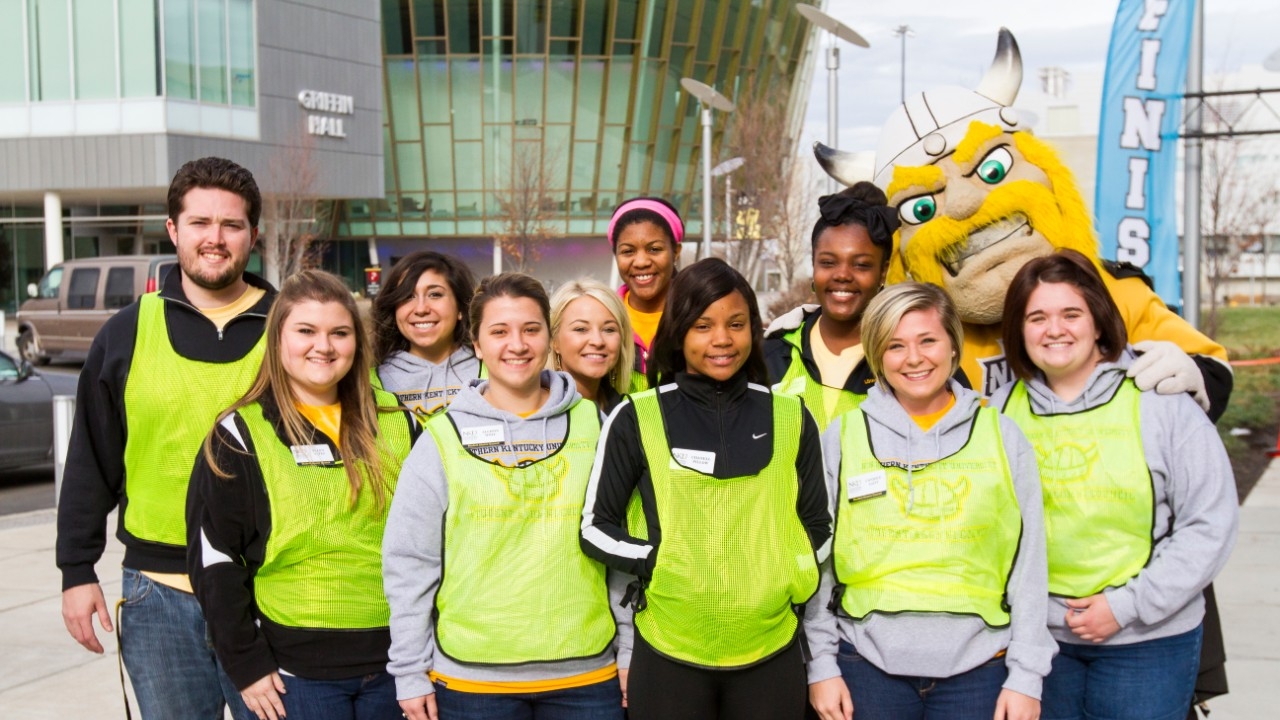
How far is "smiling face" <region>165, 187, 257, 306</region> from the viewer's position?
3.21 metres

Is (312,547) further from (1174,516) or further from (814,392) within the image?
(1174,516)

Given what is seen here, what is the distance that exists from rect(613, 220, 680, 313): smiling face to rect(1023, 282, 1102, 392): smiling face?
1.56 meters

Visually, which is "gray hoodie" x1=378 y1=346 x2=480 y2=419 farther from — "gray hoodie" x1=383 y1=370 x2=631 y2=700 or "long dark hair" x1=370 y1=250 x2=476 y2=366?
"gray hoodie" x1=383 y1=370 x2=631 y2=700

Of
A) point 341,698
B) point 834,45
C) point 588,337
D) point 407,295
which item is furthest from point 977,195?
point 834,45

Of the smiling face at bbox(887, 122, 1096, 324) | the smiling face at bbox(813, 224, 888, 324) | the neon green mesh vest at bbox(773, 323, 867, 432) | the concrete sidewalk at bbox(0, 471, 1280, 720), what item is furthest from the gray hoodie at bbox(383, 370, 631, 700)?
the concrete sidewalk at bbox(0, 471, 1280, 720)

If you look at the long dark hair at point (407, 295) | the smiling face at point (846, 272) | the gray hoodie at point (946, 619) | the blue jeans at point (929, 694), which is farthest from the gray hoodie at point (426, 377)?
the blue jeans at point (929, 694)

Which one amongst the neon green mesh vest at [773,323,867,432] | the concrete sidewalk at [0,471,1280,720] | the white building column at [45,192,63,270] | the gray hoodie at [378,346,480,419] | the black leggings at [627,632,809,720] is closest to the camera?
the black leggings at [627,632,809,720]

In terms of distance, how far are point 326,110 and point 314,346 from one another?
33757 mm

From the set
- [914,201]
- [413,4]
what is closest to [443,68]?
[413,4]

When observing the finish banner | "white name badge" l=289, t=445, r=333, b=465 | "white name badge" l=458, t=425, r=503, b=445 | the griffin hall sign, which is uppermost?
the griffin hall sign

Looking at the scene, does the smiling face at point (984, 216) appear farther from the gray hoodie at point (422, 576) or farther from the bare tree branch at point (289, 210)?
the bare tree branch at point (289, 210)

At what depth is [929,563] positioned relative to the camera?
289 centimetres

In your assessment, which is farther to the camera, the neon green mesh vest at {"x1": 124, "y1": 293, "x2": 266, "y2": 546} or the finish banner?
the finish banner

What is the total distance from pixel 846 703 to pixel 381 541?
4.27 feet
